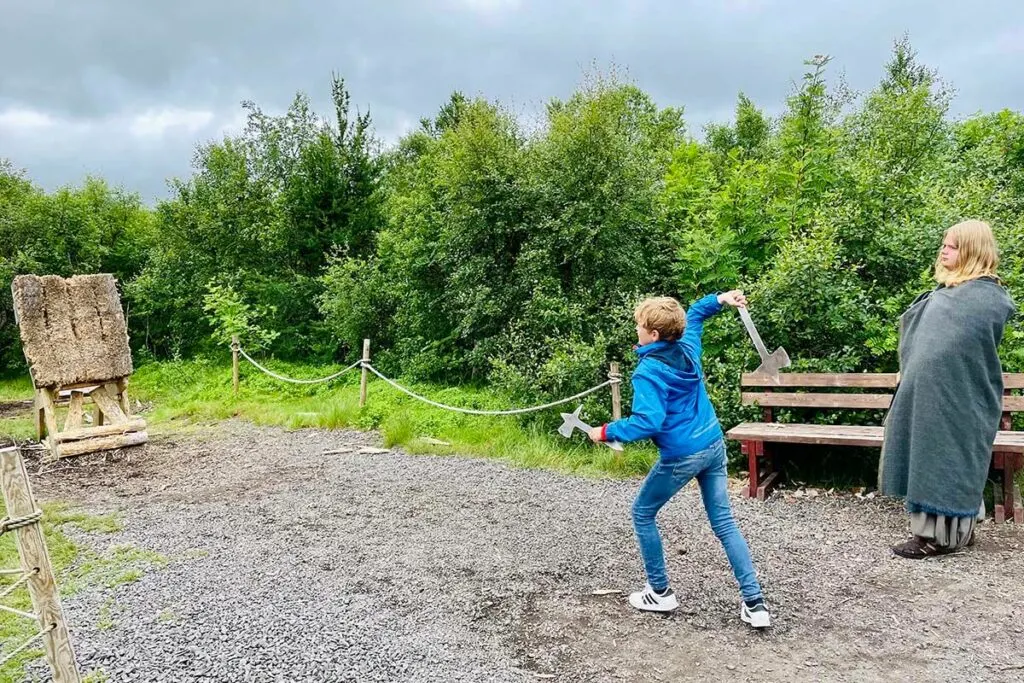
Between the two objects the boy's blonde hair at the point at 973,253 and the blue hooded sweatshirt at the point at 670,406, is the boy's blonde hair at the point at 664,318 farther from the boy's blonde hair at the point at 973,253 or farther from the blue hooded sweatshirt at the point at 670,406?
the boy's blonde hair at the point at 973,253

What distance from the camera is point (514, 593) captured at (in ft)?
13.6

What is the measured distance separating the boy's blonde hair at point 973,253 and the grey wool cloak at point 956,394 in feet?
0.18

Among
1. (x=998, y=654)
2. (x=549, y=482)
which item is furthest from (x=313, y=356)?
(x=998, y=654)

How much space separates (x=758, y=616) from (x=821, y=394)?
9.87 ft

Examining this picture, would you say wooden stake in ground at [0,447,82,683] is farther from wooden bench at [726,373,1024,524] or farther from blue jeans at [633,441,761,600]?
wooden bench at [726,373,1024,524]

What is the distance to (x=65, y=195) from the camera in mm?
15570

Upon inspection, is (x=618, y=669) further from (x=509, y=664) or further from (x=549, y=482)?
(x=549, y=482)

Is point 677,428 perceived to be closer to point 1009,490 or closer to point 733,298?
point 733,298

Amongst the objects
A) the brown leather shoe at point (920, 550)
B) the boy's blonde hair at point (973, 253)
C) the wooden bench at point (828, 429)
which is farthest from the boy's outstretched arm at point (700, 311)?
the brown leather shoe at point (920, 550)

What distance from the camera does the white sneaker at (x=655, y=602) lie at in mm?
3812

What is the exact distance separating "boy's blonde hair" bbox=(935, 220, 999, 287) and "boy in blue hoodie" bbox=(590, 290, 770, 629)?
5.17 ft

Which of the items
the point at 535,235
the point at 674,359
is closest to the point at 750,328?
the point at 674,359

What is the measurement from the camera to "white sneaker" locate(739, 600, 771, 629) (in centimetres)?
355

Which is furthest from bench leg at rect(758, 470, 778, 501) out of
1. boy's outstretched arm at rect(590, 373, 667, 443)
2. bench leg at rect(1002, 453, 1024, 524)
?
boy's outstretched arm at rect(590, 373, 667, 443)
